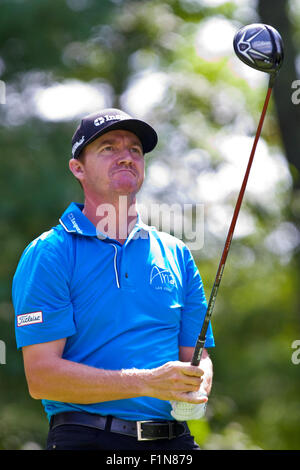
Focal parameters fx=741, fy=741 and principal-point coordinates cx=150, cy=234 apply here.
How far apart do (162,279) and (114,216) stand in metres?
0.44

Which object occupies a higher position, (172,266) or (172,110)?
(172,110)

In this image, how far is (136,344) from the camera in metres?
3.38

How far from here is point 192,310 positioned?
12.3 ft

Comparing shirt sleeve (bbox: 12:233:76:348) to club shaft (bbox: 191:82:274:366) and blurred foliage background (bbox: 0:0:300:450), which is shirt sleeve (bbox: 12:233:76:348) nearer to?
club shaft (bbox: 191:82:274:366)

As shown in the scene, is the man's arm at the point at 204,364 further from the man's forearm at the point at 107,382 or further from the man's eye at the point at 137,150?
the man's eye at the point at 137,150

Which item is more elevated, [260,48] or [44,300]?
[260,48]

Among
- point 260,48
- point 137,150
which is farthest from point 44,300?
point 260,48

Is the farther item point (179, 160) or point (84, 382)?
point (179, 160)

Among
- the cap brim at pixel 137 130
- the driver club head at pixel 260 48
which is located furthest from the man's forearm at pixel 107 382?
the driver club head at pixel 260 48

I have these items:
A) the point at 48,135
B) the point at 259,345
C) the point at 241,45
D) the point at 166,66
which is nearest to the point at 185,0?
the point at 166,66

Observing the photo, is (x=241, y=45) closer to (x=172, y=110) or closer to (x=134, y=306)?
(x=134, y=306)

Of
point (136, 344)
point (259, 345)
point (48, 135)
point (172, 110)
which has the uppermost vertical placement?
point (172, 110)

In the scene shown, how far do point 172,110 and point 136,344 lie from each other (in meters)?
12.2

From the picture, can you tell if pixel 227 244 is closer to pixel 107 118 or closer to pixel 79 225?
pixel 79 225
